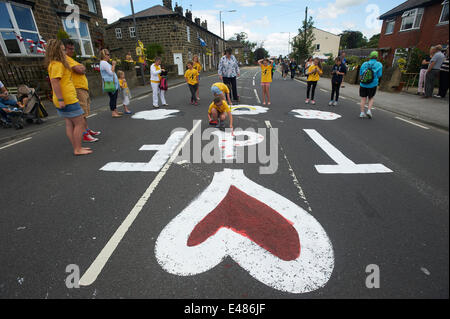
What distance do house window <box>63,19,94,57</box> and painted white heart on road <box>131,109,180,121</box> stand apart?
1131 cm

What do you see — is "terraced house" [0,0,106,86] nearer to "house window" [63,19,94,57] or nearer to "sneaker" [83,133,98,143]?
"house window" [63,19,94,57]

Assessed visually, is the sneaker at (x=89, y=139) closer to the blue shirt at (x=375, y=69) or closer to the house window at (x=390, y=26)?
the blue shirt at (x=375, y=69)

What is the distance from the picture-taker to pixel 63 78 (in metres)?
4.27

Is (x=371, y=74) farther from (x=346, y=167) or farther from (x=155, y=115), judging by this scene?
(x=155, y=115)

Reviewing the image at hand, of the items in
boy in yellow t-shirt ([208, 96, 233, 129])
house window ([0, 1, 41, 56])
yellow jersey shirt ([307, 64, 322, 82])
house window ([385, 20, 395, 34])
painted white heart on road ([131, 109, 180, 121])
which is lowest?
painted white heart on road ([131, 109, 180, 121])

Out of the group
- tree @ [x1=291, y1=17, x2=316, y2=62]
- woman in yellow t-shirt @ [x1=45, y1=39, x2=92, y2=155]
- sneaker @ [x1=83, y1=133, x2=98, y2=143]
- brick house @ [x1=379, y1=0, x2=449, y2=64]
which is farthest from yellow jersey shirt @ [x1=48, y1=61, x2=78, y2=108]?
tree @ [x1=291, y1=17, x2=316, y2=62]

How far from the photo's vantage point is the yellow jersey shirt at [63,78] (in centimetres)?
404

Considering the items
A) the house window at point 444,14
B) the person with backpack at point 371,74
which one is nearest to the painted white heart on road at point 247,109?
the person with backpack at point 371,74

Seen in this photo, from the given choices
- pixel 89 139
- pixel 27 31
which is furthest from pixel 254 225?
→ pixel 27 31

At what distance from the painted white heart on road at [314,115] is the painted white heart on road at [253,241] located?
5.28 m

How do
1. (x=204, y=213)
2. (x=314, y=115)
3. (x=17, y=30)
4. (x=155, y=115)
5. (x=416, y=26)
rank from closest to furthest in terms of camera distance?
1. (x=204, y=213)
2. (x=314, y=115)
3. (x=155, y=115)
4. (x=17, y=30)
5. (x=416, y=26)

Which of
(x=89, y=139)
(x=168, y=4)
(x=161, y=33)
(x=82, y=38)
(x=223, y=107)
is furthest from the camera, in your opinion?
(x=168, y=4)

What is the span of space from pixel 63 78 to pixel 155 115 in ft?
14.0

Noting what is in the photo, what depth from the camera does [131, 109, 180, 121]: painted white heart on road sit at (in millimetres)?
8086
